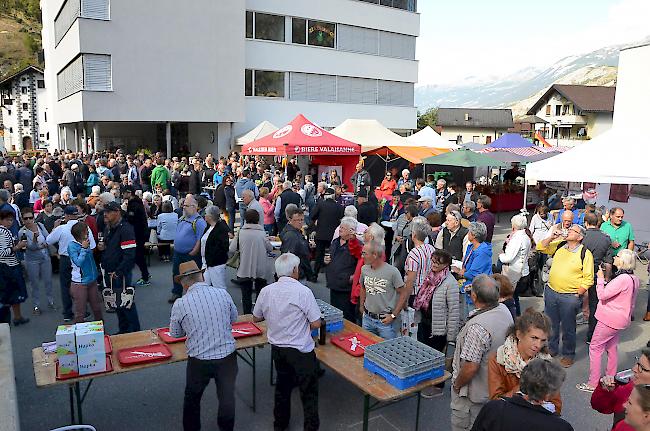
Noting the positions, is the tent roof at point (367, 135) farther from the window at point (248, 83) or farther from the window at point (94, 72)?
the window at point (94, 72)

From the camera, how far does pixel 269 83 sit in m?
27.8

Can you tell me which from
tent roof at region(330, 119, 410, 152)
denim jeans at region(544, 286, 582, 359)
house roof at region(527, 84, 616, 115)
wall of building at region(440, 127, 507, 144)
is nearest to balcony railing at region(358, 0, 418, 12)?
tent roof at region(330, 119, 410, 152)

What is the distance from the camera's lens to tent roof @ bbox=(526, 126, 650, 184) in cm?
784

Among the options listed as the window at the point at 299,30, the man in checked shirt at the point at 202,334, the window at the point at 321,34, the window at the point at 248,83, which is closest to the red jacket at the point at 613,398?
the man in checked shirt at the point at 202,334

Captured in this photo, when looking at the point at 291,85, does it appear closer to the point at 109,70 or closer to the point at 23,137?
the point at 109,70

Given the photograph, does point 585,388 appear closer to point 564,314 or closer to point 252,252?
point 564,314

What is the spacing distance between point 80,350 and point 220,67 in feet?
72.9

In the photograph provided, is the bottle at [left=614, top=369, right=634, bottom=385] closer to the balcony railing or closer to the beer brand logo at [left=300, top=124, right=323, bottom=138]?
the beer brand logo at [left=300, top=124, right=323, bottom=138]

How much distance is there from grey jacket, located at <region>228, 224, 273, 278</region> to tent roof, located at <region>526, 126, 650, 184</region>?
5.18 meters

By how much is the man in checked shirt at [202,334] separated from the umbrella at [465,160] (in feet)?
38.3

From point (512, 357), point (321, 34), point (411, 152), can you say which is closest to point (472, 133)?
point (321, 34)

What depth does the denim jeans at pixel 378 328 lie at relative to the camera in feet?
17.2

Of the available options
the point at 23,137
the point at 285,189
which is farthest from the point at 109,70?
the point at 23,137

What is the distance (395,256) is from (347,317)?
1991 millimetres
